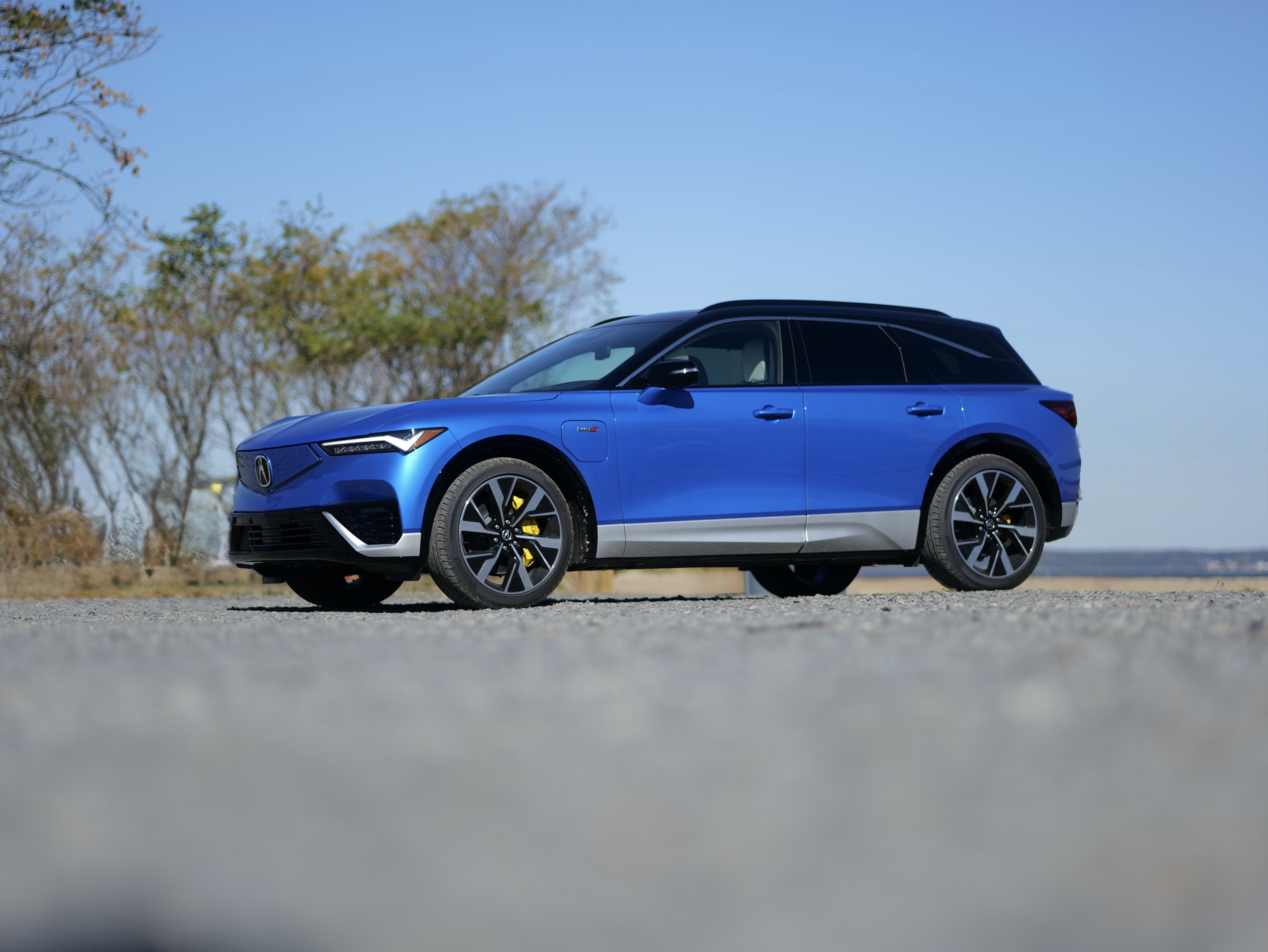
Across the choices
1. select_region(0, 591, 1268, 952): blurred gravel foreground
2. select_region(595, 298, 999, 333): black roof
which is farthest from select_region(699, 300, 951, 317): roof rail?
select_region(0, 591, 1268, 952): blurred gravel foreground

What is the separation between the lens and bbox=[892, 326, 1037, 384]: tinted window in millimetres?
8758

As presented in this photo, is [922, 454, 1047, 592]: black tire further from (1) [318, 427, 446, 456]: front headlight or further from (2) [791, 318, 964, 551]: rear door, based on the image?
(1) [318, 427, 446, 456]: front headlight

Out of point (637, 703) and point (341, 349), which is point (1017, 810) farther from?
point (341, 349)

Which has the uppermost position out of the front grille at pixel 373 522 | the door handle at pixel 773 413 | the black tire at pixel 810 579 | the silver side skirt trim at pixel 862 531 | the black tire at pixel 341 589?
the door handle at pixel 773 413

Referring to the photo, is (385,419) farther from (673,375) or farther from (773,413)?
(773,413)

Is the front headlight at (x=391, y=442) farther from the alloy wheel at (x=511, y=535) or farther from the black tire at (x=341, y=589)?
the black tire at (x=341, y=589)

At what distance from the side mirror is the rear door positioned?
84cm

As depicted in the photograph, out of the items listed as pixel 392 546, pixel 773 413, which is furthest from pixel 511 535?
pixel 773 413

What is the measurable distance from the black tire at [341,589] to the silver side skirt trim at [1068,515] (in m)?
4.28

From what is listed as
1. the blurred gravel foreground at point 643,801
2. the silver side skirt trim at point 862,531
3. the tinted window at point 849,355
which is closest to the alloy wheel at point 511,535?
the silver side skirt trim at point 862,531

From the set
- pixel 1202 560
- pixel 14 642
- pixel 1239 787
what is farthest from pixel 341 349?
pixel 1239 787

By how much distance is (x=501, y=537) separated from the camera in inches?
284

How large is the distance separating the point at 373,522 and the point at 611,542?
129cm

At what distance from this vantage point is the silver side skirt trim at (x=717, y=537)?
7484 millimetres
